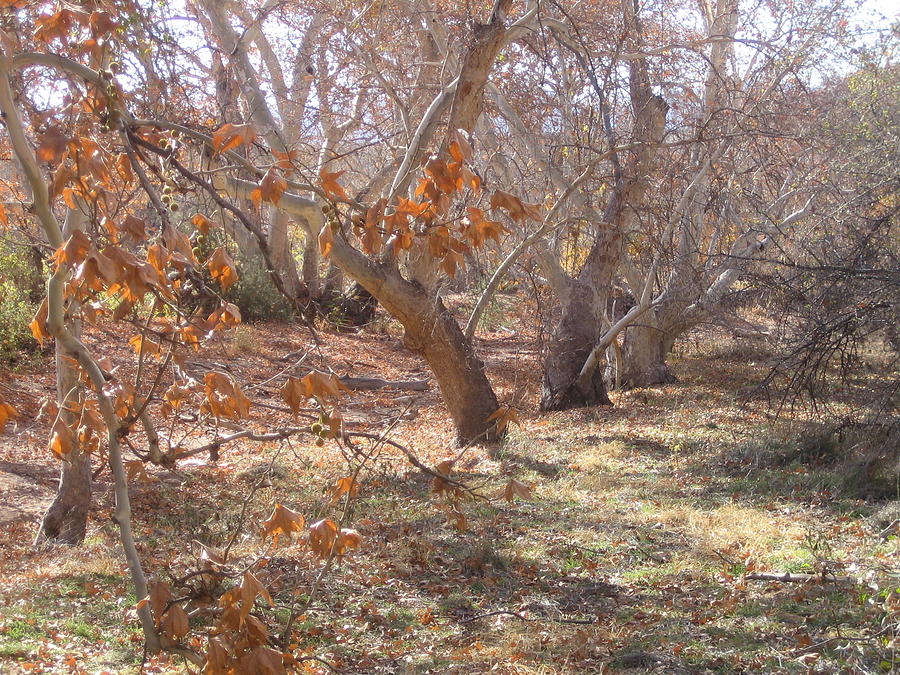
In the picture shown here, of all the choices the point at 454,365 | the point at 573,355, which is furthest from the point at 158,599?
the point at 573,355

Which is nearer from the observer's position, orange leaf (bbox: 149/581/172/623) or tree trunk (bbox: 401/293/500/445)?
orange leaf (bbox: 149/581/172/623)

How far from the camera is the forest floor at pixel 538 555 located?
15.0 ft

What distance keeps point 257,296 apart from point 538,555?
12742 millimetres

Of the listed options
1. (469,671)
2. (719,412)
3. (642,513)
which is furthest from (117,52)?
(719,412)

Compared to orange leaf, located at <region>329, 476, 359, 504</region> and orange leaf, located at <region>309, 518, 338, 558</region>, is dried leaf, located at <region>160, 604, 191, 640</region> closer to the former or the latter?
orange leaf, located at <region>309, 518, 338, 558</region>

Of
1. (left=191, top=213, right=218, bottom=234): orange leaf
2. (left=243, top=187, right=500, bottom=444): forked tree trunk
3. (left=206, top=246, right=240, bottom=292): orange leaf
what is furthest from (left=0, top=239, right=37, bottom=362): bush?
(left=206, top=246, right=240, bottom=292): orange leaf

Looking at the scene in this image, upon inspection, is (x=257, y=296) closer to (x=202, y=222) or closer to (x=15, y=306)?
(x=15, y=306)

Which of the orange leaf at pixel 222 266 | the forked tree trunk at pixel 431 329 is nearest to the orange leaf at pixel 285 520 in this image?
the orange leaf at pixel 222 266

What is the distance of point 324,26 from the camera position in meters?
13.1

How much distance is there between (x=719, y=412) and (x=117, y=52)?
28.7 ft

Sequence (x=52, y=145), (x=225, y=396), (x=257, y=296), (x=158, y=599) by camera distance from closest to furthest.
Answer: (x=52, y=145)
(x=158, y=599)
(x=225, y=396)
(x=257, y=296)

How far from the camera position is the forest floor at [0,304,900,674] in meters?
4.58

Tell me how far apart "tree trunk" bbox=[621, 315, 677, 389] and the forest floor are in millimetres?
2554

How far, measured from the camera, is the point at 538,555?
6.44 metres
